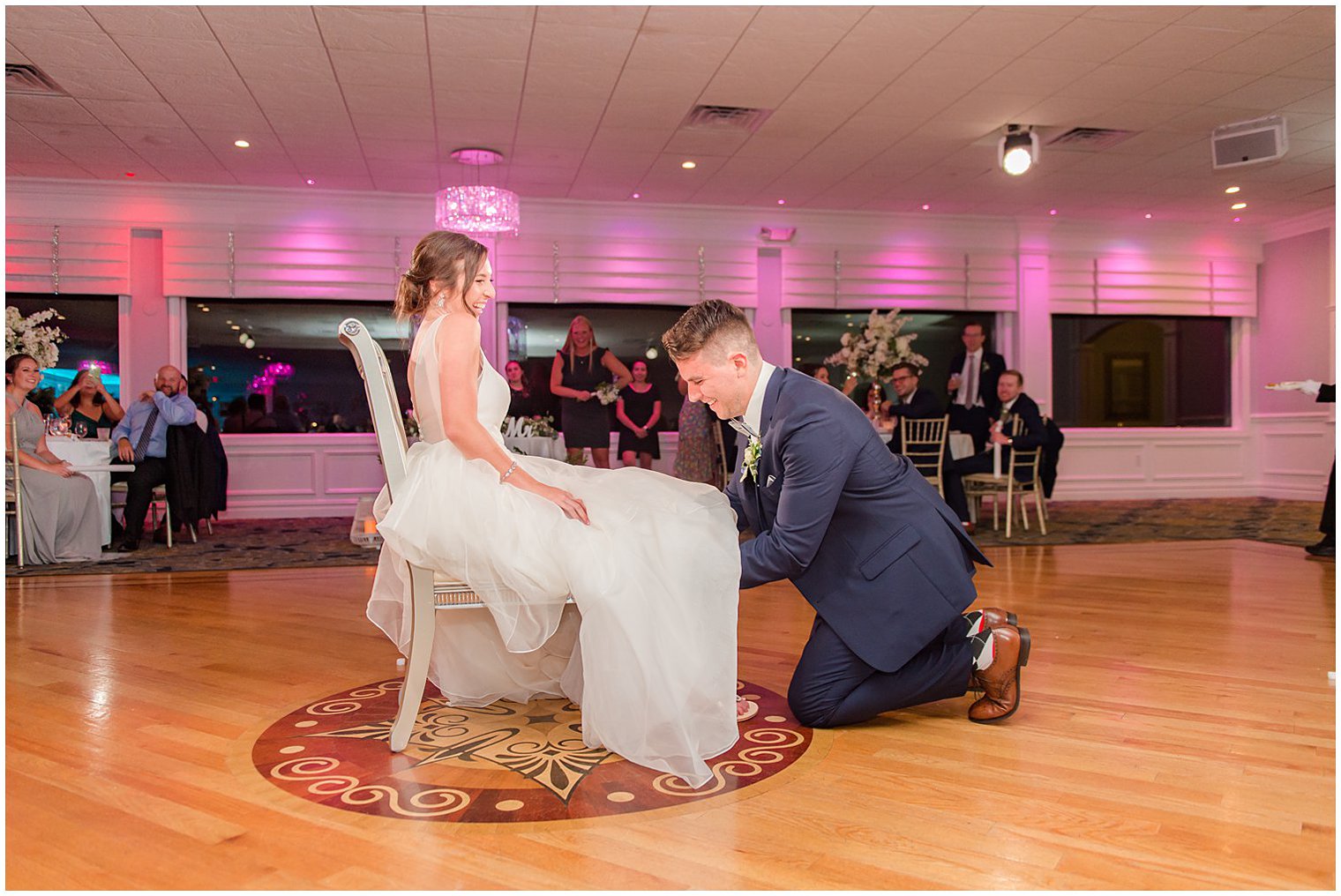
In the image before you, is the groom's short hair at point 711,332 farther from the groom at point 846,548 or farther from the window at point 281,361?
the window at point 281,361

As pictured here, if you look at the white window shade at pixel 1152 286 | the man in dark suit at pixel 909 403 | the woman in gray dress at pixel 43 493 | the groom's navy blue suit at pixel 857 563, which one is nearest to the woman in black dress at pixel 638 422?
the man in dark suit at pixel 909 403

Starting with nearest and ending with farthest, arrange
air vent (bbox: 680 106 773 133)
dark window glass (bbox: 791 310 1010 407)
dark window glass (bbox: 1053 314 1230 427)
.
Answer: air vent (bbox: 680 106 773 133)
dark window glass (bbox: 791 310 1010 407)
dark window glass (bbox: 1053 314 1230 427)

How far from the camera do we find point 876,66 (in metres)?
6.31

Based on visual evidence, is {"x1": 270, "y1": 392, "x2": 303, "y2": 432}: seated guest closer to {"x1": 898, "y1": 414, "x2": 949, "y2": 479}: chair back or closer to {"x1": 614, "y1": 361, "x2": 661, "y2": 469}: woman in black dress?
{"x1": 614, "y1": 361, "x2": 661, "y2": 469}: woman in black dress

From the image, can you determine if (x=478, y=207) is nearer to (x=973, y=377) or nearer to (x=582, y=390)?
(x=582, y=390)

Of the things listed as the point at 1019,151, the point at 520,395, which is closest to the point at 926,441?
the point at 1019,151

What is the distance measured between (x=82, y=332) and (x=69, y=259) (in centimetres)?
70

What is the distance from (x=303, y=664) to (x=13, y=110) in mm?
5784

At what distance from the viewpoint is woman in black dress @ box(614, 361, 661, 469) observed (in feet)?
30.8

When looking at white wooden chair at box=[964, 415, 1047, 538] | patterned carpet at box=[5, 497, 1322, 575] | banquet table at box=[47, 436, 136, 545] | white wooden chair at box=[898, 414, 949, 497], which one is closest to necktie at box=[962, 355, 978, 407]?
patterned carpet at box=[5, 497, 1322, 575]

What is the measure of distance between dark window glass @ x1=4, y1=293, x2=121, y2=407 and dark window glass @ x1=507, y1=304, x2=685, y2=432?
379 cm

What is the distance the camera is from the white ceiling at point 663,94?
5.63m

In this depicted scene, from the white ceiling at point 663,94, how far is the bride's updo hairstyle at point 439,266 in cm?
311

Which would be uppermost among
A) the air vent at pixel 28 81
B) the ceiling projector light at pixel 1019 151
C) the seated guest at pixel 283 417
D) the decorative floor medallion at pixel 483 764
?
the air vent at pixel 28 81
